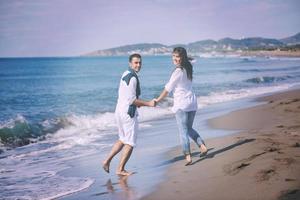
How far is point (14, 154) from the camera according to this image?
7.77 metres

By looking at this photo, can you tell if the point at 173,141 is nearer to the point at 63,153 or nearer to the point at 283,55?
the point at 63,153

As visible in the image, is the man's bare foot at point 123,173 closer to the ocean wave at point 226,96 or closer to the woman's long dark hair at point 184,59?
the woman's long dark hair at point 184,59

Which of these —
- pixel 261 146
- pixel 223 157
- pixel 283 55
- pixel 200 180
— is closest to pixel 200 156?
pixel 223 157

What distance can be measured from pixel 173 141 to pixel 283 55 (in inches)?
2774

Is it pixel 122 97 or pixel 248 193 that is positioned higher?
pixel 122 97

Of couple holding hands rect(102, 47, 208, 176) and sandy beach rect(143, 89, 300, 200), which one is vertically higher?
couple holding hands rect(102, 47, 208, 176)

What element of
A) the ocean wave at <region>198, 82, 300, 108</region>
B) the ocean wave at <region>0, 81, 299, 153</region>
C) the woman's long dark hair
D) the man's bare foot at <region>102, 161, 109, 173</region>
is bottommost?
the ocean wave at <region>198, 82, 300, 108</region>

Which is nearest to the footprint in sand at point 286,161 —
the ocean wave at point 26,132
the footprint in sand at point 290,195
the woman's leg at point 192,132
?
the footprint in sand at point 290,195

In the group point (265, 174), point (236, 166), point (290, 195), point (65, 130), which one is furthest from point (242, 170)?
point (65, 130)

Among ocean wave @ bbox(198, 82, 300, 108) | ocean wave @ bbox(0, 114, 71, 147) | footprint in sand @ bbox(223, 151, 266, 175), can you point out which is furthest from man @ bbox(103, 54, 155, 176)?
ocean wave @ bbox(198, 82, 300, 108)

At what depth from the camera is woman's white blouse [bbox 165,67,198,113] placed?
5.17 meters

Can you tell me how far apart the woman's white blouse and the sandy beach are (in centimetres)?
75

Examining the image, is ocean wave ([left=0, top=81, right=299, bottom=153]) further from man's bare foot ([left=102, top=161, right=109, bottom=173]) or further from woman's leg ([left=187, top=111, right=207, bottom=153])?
woman's leg ([left=187, top=111, right=207, bottom=153])

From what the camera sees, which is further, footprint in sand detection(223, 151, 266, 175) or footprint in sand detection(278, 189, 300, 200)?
footprint in sand detection(223, 151, 266, 175)
